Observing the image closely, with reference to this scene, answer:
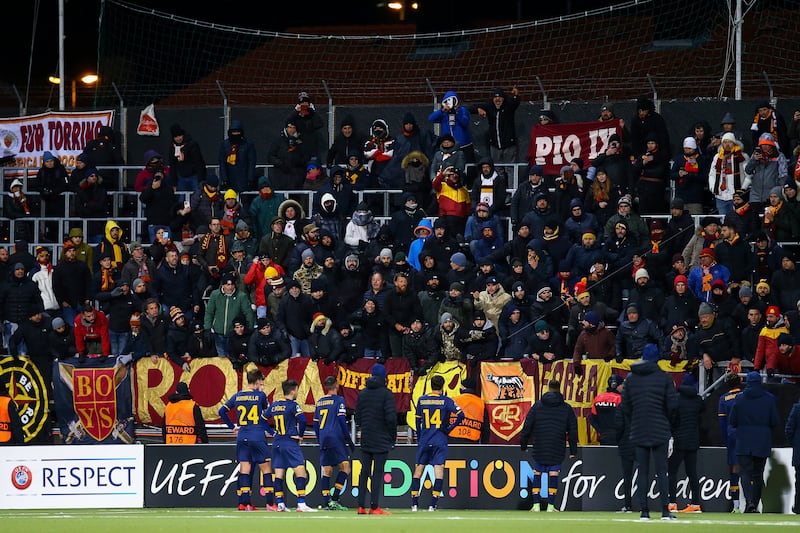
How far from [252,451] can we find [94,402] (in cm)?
448

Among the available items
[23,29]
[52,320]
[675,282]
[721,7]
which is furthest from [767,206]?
[23,29]

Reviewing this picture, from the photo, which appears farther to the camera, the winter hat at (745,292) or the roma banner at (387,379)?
the roma banner at (387,379)

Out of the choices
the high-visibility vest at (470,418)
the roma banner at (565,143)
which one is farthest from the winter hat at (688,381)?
the roma banner at (565,143)

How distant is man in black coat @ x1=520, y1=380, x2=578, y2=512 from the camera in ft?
61.0

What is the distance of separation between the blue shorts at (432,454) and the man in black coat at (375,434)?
1025mm

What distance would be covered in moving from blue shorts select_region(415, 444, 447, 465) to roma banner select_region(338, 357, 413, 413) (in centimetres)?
227

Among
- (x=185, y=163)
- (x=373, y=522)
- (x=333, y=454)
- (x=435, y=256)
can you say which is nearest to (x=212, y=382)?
(x=435, y=256)

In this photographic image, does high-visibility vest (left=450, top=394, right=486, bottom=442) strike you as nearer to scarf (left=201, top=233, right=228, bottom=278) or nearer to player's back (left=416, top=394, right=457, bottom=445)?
player's back (left=416, top=394, right=457, bottom=445)

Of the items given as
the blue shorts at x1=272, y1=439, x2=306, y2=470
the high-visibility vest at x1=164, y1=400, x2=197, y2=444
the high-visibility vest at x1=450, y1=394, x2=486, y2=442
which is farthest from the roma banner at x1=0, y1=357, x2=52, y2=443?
the high-visibility vest at x1=450, y1=394, x2=486, y2=442

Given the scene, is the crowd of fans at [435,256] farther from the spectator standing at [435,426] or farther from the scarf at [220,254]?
the spectator standing at [435,426]

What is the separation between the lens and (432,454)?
18922 millimetres

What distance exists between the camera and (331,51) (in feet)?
106

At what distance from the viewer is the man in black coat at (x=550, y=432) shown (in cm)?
1858

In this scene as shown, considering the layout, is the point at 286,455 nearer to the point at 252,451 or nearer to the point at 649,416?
the point at 252,451
